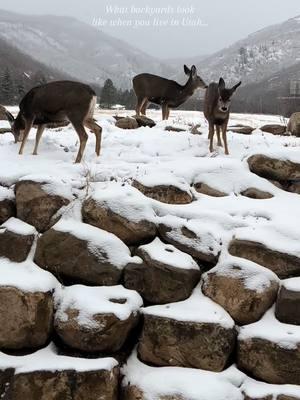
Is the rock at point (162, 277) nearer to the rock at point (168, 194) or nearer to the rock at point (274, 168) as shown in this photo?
the rock at point (168, 194)

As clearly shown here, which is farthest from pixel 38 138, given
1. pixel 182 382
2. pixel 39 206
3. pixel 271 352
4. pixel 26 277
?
pixel 271 352

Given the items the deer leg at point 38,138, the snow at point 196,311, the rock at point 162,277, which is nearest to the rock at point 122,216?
the rock at point 162,277

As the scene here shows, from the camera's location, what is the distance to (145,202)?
772 cm

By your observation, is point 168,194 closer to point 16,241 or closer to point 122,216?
point 122,216

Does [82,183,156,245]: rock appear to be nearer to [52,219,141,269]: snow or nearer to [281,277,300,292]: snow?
[52,219,141,269]: snow

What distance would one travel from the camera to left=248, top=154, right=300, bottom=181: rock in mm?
8836

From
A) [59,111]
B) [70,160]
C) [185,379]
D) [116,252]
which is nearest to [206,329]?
[185,379]

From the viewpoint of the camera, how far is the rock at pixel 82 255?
702 cm

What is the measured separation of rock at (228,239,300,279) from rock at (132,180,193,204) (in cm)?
126

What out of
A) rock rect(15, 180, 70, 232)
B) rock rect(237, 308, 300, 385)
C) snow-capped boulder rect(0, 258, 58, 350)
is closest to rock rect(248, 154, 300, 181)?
rock rect(237, 308, 300, 385)

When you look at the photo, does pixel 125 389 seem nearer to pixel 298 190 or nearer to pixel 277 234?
pixel 277 234

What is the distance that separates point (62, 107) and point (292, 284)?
5.18m

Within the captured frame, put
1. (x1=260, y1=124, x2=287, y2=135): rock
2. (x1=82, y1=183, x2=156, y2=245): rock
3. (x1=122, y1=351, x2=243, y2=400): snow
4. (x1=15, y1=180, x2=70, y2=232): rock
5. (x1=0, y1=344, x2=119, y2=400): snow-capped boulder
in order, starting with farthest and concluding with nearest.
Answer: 1. (x1=260, y1=124, x2=287, y2=135): rock
2. (x1=15, y1=180, x2=70, y2=232): rock
3. (x1=82, y1=183, x2=156, y2=245): rock
4. (x1=0, y1=344, x2=119, y2=400): snow-capped boulder
5. (x1=122, y1=351, x2=243, y2=400): snow

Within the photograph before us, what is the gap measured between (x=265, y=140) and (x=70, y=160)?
4.46 metres
